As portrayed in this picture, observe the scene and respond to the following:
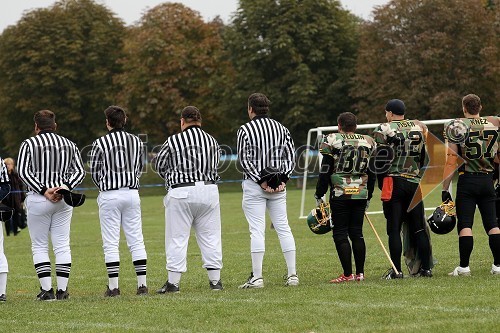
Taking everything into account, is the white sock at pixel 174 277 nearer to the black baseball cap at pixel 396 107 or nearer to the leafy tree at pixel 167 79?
the black baseball cap at pixel 396 107

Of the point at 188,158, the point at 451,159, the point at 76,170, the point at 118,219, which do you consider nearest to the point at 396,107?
the point at 451,159

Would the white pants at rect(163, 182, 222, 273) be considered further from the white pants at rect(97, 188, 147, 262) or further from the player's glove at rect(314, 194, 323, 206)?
the player's glove at rect(314, 194, 323, 206)

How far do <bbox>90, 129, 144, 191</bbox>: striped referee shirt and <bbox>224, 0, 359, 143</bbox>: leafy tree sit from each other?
142 ft

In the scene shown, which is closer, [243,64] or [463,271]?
[463,271]

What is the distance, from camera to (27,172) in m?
11.4

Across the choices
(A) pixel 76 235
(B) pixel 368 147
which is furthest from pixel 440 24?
(B) pixel 368 147

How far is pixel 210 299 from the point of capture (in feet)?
34.8

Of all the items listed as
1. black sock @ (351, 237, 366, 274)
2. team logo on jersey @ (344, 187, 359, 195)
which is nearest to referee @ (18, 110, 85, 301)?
team logo on jersey @ (344, 187, 359, 195)

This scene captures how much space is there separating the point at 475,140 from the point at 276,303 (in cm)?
332

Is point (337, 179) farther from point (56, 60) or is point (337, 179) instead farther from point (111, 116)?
point (56, 60)

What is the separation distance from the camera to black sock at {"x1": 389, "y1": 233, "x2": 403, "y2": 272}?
12.0 metres

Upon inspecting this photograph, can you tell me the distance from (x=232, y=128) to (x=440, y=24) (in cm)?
1300

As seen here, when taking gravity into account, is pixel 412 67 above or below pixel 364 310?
above

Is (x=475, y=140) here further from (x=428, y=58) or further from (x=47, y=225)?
(x=428, y=58)
